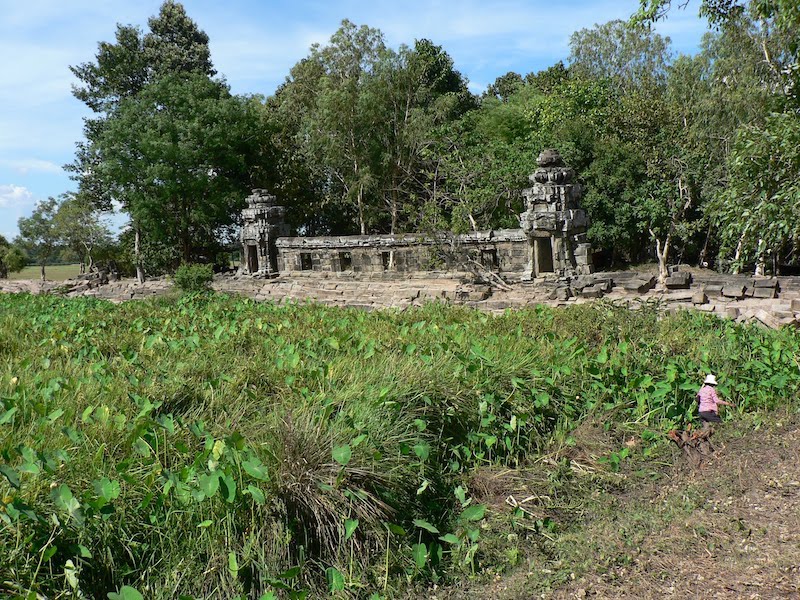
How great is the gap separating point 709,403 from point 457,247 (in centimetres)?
1022

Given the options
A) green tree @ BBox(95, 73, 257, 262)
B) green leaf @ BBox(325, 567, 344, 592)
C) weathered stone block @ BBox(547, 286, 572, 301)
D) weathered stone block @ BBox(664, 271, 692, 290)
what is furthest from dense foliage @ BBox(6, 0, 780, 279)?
green leaf @ BBox(325, 567, 344, 592)

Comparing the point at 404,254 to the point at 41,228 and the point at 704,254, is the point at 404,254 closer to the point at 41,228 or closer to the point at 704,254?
the point at 704,254

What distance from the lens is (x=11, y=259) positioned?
33.0 m

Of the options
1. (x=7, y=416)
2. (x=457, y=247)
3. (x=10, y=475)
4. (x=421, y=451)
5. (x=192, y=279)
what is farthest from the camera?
(x=192, y=279)

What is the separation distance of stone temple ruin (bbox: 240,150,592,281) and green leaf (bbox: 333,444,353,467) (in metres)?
11.0

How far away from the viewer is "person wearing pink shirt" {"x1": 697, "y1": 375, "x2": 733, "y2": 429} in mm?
5867

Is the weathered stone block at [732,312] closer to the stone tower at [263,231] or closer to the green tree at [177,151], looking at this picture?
the stone tower at [263,231]

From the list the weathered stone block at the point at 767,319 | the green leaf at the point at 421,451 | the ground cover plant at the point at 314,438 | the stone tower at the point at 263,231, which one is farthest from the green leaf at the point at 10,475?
the stone tower at the point at 263,231

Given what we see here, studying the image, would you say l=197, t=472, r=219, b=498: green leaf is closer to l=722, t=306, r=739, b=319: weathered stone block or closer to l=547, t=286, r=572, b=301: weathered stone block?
l=722, t=306, r=739, b=319: weathered stone block

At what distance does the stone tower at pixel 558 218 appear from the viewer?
14289 mm

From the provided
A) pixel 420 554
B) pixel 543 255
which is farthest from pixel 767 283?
pixel 420 554

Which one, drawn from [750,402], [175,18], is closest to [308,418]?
[750,402]

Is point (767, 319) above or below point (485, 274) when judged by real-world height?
below

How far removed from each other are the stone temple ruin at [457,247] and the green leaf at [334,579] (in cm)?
1140
